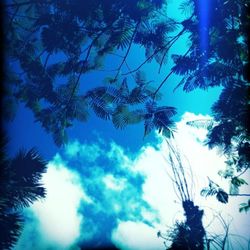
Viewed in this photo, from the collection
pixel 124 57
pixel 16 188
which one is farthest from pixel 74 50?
pixel 16 188

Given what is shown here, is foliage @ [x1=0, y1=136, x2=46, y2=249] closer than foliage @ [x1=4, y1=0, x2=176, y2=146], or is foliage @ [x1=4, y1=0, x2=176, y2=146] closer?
foliage @ [x1=0, y1=136, x2=46, y2=249]

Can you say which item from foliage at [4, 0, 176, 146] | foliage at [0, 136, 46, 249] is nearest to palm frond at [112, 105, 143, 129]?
foliage at [4, 0, 176, 146]

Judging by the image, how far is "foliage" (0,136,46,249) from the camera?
60.8 inches

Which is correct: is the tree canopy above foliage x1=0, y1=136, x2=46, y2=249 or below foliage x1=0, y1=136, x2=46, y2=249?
above

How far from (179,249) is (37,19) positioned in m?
4.14

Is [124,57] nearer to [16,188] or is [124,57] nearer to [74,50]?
[74,50]

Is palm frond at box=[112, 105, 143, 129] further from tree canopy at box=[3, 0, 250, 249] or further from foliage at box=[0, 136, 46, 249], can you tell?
foliage at box=[0, 136, 46, 249]

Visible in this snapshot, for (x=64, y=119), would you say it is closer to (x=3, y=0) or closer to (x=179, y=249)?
(x=3, y=0)

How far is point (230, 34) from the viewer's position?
3.51 m

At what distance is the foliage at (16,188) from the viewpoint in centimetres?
154

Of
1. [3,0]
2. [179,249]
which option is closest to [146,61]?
[3,0]

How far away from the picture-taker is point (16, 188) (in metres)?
1.62

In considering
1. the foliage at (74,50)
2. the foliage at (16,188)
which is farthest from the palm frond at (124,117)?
the foliage at (16,188)

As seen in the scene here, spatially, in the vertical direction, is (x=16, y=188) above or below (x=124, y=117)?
below
